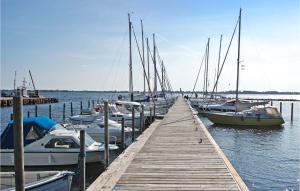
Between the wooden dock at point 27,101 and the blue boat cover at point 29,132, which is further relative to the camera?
the wooden dock at point 27,101

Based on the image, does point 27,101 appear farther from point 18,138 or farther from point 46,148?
point 18,138

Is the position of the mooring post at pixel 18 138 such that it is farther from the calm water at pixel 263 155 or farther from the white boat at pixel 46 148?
the white boat at pixel 46 148

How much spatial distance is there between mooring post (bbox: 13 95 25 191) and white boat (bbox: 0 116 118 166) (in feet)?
32.8

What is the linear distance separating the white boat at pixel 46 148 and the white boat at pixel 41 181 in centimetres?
619

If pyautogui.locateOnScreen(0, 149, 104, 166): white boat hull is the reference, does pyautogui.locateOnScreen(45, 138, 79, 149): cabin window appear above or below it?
above

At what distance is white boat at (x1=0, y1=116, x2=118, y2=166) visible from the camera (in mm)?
16688

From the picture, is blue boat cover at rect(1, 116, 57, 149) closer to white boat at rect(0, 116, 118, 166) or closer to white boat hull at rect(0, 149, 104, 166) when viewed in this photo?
white boat at rect(0, 116, 118, 166)

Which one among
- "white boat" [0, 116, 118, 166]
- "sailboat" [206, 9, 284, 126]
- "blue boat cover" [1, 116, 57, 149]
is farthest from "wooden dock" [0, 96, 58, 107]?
"white boat" [0, 116, 118, 166]

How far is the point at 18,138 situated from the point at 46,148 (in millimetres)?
10370

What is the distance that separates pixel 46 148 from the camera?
1692 cm

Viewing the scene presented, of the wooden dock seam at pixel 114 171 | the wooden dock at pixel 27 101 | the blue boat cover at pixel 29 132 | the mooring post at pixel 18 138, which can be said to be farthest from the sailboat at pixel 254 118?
the wooden dock at pixel 27 101

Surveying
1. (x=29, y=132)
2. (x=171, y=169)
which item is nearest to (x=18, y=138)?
(x=171, y=169)

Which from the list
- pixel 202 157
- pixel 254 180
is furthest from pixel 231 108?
pixel 202 157

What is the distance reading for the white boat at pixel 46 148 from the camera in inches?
657
